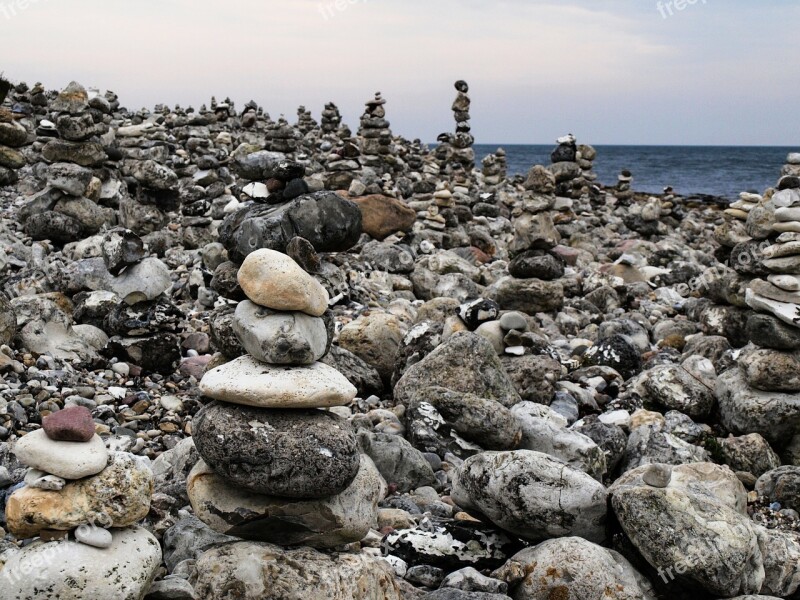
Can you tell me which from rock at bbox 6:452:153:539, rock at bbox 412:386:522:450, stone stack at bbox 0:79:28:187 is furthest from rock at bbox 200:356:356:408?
A: stone stack at bbox 0:79:28:187

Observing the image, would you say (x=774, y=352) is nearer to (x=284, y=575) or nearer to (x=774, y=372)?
(x=774, y=372)

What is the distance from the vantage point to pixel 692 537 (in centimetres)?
533

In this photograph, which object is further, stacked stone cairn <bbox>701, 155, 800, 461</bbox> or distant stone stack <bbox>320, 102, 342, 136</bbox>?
distant stone stack <bbox>320, 102, 342, 136</bbox>

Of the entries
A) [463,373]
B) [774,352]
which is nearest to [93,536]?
[463,373]

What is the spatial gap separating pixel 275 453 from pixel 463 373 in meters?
4.39

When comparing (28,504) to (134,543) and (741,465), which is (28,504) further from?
(741,465)

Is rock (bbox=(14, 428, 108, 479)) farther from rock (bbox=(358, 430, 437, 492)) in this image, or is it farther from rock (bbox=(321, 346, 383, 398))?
rock (bbox=(321, 346, 383, 398))

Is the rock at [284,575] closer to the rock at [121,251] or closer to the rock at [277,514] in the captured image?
the rock at [277,514]

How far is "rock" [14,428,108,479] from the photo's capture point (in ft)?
14.3

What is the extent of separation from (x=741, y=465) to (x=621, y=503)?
3.42 metres

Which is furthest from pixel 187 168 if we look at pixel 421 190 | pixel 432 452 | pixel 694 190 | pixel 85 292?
pixel 694 190

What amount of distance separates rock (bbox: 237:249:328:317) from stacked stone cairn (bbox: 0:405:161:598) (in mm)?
1342

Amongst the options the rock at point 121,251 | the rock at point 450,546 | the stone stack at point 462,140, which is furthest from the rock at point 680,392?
the stone stack at point 462,140

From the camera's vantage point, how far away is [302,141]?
3400 centimetres
